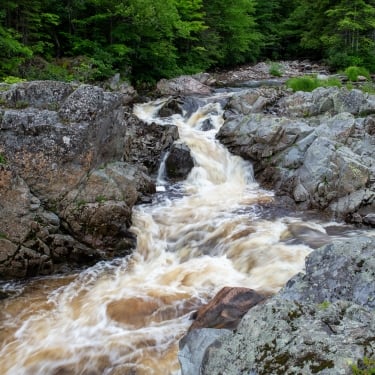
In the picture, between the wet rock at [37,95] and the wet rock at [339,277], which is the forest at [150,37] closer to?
the wet rock at [37,95]

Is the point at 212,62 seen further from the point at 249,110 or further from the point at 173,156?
the point at 173,156

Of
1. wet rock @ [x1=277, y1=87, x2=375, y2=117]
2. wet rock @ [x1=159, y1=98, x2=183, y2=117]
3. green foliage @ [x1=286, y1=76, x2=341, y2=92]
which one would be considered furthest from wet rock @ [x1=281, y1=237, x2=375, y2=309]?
green foliage @ [x1=286, y1=76, x2=341, y2=92]

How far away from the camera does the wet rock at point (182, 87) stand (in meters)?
21.0

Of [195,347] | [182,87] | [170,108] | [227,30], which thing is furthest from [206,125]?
[227,30]

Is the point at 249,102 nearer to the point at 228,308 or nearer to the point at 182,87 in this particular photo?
the point at 182,87

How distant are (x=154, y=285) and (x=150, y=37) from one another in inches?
723

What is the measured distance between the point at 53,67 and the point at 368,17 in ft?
73.8

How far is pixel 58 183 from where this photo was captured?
26.7ft

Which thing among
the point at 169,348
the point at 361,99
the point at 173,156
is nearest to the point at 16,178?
the point at 169,348

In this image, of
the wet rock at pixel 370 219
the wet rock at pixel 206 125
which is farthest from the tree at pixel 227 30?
the wet rock at pixel 370 219

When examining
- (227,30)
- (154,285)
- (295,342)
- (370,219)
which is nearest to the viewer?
(295,342)

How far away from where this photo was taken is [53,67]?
1723 cm

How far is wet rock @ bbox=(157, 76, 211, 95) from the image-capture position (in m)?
21.0

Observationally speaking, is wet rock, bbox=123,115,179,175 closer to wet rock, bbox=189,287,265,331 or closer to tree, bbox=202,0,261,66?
wet rock, bbox=189,287,265,331
